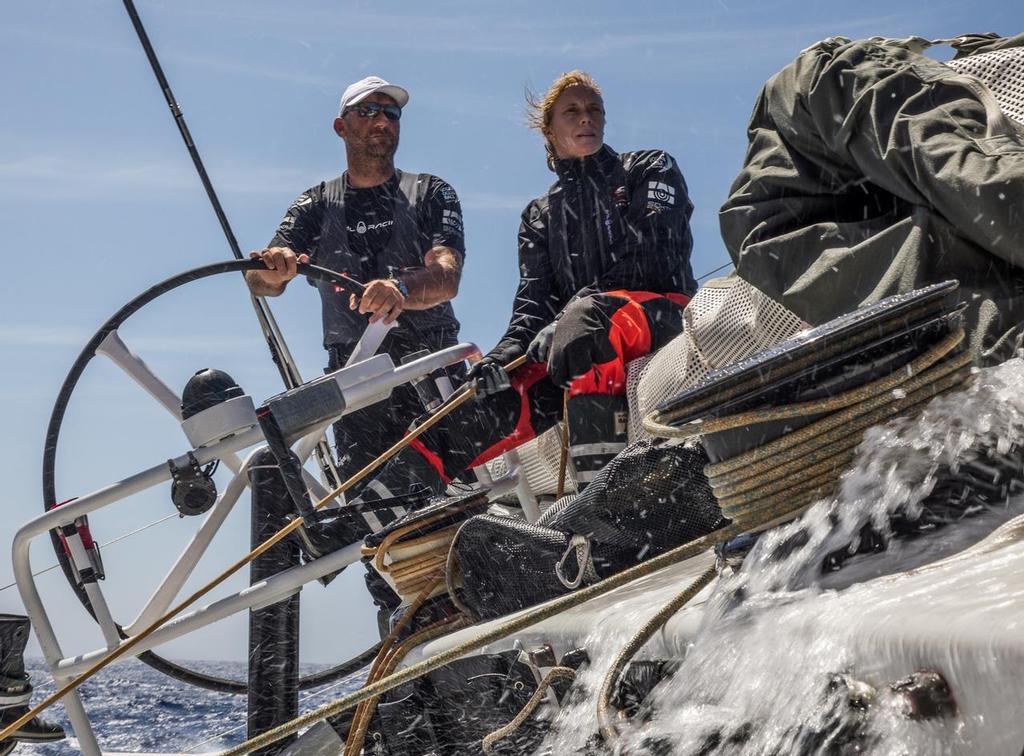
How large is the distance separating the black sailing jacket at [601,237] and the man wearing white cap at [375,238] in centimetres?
43

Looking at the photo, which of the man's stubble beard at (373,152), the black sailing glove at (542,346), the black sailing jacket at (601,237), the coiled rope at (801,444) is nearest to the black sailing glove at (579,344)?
the black sailing glove at (542,346)

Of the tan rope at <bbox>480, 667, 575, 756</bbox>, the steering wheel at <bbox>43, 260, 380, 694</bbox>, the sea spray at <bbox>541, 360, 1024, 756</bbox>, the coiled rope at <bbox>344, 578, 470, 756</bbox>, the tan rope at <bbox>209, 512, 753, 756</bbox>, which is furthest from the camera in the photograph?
the steering wheel at <bbox>43, 260, 380, 694</bbox>

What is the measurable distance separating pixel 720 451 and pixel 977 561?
41 centimetres

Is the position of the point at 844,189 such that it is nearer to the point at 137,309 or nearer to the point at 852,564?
the point at 852,564

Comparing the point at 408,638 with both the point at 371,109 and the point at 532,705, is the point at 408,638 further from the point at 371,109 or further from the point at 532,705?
the point at 371,109

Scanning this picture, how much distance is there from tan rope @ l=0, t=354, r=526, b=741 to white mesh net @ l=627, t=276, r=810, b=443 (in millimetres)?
378

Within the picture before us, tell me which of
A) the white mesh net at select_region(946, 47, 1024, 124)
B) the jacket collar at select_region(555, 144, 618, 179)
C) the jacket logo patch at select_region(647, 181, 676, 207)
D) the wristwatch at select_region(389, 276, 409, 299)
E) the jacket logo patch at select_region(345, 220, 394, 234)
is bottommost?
the white mesh net at select_region(946, 47, 1024, 124)

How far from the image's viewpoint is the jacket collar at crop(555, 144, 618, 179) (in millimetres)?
3688

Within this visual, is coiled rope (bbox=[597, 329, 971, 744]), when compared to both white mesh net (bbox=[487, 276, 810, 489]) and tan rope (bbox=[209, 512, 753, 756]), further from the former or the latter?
white mesh net (bbox=[487, 276, 810, 489])

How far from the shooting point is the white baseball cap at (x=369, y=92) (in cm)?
435

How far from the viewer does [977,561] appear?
1.06 m

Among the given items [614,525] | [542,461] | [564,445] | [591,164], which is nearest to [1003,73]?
[614,525]

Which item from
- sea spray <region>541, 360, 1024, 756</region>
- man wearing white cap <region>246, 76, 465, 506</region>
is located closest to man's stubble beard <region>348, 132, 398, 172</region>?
man wearing white cap <region>246, 76, 465, 506</region>

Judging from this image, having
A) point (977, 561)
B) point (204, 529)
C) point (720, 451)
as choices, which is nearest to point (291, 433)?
point (204, 529)
